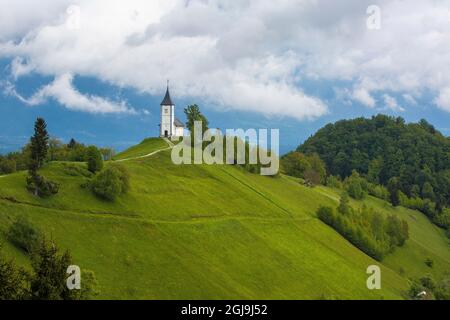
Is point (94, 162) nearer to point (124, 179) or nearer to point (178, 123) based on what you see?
point (124, 179)

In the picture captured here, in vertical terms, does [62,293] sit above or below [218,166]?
below

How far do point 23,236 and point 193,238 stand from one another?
25804 millimetres

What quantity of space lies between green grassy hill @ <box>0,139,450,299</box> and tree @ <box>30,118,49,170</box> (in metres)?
3.02

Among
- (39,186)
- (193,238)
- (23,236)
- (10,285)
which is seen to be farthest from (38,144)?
(10,285)

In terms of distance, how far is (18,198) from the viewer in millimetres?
73438

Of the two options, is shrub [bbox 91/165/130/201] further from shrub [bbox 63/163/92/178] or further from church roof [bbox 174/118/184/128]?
church roof [bbox 174/118/184/128]

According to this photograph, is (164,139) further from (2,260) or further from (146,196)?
(2,260)

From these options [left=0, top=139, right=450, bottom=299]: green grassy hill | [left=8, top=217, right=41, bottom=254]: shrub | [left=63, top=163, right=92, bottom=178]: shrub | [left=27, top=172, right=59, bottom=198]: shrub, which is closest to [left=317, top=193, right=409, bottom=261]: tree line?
[left=0, top=139, right=450, bottom=299]: green grassy hill

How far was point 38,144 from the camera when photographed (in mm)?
81438

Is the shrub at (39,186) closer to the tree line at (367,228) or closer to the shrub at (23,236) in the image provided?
the shrub at (23,236)

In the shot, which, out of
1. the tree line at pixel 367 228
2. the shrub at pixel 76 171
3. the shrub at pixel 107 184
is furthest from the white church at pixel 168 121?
the shrub at pixel 107 184
